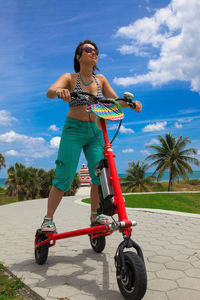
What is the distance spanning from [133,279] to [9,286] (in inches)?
46.1

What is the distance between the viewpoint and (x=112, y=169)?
2211 mm

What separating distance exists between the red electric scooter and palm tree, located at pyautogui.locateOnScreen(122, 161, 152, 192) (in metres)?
30.3

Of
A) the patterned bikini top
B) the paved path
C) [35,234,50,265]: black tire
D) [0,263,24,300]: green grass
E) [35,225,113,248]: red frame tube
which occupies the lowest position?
[0,263,24,300]: green grass

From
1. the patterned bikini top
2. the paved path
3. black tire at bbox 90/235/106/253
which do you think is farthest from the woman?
the paved path

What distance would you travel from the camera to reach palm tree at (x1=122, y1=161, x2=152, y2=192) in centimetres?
Result: 3263

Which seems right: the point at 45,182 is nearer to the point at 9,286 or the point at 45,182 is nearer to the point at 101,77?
the point at 101,77

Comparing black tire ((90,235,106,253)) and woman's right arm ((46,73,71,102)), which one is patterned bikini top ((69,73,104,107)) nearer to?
woman's right arm ((46,73,71,102))

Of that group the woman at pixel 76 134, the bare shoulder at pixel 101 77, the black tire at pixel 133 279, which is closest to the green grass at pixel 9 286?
the woman at pixel 76 134

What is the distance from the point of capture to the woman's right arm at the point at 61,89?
2299 millimetres

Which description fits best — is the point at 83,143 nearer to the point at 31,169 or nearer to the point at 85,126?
the point at 85,126

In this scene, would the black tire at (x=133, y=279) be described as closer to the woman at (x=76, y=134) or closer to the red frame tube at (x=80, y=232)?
the red frame tube at (x=80, y=232)

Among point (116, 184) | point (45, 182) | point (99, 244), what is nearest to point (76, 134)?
point (116, 184)

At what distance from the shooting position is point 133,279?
188cm

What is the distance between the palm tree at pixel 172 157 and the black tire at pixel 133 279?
90.6 ft
